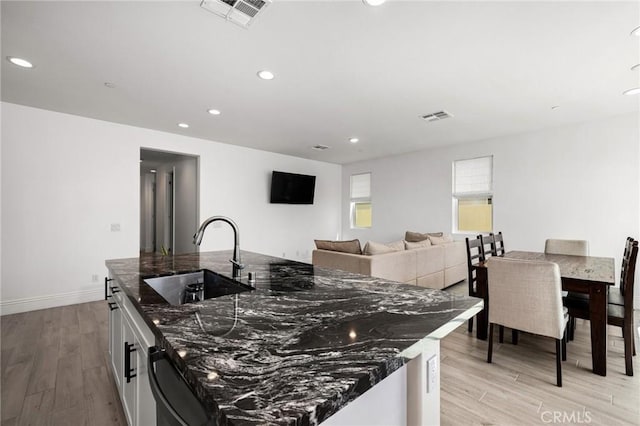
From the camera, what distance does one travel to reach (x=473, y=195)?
215 inches

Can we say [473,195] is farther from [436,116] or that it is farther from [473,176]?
[436,116]

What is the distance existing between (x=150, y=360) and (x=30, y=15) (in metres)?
2.64

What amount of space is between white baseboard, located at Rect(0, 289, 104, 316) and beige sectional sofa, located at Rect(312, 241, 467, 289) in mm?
3196

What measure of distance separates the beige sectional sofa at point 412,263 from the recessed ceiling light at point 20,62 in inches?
140

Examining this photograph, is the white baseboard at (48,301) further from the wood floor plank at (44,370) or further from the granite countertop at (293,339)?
the granite countertop at (293,339)

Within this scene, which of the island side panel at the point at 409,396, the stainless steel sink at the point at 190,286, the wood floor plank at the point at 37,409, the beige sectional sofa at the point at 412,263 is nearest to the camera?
the island side panel at the point at 409,396

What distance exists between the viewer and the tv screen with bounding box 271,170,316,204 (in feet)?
20.7

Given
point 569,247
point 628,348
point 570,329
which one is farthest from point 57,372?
point 569,247

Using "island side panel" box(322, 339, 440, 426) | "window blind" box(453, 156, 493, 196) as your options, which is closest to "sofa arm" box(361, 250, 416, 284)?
"island side panel" box(322, 339, 440, 426)

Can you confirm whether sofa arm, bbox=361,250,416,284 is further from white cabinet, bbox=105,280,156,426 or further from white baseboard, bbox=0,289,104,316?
white baseboard, bbox=0,289,104,316

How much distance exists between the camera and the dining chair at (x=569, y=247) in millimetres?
3332

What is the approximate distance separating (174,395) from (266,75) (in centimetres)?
276

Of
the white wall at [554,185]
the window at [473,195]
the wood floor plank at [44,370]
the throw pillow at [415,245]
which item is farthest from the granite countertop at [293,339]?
the window at [473,195]

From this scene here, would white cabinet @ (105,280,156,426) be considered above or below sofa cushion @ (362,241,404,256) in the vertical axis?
below
